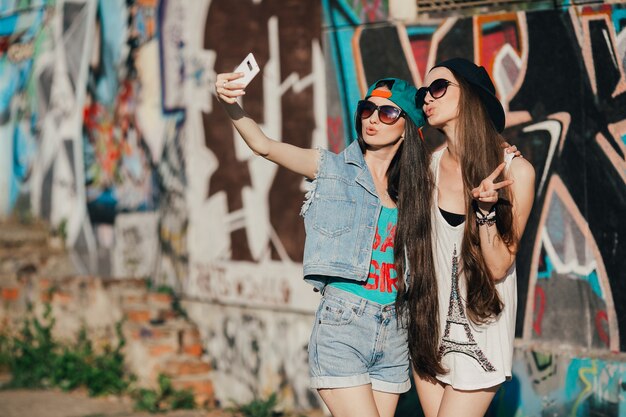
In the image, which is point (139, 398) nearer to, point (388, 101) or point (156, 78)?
point (156, 78)

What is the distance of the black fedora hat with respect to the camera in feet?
13.7

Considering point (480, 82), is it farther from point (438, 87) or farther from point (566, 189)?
point (566, 189)

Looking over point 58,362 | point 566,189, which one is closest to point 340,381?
point 566,189

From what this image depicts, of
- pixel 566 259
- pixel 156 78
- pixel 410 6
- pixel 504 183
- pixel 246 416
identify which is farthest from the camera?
pixel 156 78

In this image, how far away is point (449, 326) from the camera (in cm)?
419

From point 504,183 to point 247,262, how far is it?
4.20 metres

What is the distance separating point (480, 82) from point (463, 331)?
103 cm

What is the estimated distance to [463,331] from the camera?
13.6 feet

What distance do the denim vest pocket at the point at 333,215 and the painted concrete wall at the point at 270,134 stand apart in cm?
206

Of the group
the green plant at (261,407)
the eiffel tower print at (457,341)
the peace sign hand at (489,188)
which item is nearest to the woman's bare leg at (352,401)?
the eiffel tower print at (457,341)

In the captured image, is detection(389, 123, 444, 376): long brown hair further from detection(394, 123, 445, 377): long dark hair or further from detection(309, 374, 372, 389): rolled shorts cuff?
detection(309, 374, 372, 389): rolled shorts cuff

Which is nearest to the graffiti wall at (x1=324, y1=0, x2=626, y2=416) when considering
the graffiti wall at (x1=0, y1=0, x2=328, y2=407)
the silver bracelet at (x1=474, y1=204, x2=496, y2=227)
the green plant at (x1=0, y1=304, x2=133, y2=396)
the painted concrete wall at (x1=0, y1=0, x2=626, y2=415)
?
the painted concrete wall at (x1=0, y1=0, x2=626, y2=415)

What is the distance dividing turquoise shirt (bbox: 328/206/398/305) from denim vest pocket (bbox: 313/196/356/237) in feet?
0.45

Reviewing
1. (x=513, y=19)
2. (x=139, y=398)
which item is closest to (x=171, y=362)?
(x=139, y=398)
